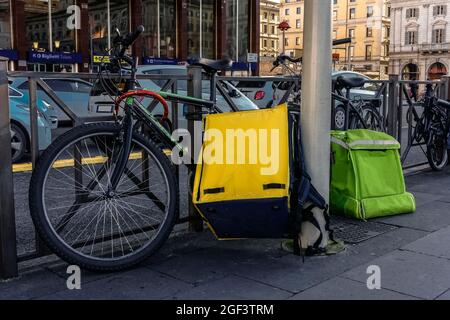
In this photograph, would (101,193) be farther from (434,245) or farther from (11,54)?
(11,54)

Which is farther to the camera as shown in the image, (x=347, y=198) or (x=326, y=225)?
(x=347, y=198)

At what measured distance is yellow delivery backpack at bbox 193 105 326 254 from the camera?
11.8ft

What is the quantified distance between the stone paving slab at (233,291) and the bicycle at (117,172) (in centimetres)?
54

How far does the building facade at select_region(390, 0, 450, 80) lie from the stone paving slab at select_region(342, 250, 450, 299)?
95041 millimetres

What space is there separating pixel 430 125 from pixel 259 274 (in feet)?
15.5

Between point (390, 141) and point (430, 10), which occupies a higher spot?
point (430, 10)

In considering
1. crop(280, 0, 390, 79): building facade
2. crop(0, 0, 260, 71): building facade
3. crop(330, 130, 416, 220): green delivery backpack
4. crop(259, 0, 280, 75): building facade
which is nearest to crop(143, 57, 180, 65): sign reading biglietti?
crop(0, 0, 260, 71): building facade

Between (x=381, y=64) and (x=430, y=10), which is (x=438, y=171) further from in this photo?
(x=381, y=64)

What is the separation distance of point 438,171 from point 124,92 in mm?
5164

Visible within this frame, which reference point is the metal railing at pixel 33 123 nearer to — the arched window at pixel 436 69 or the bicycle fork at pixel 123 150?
the bicycle fork at pixel 123 150

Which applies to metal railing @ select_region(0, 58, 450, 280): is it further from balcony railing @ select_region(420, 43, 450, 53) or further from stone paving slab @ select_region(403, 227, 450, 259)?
balcony railing @ select_region(420, 43, 450, 53)

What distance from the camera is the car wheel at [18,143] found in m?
7.55

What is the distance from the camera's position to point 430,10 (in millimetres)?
91812
